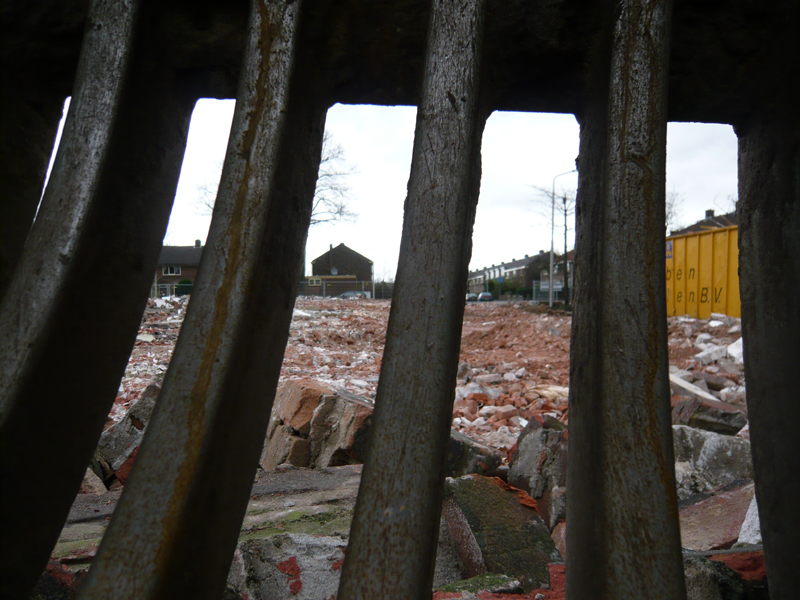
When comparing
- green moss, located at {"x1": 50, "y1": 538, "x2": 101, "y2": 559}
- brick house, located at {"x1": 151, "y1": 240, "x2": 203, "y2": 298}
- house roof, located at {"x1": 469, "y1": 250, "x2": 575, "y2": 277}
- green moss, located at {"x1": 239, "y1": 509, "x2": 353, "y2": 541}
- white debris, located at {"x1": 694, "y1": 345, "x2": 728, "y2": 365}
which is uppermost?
house roof, located at {"x1": 469, "y1": 250, "x2": 575, "y2": 277}

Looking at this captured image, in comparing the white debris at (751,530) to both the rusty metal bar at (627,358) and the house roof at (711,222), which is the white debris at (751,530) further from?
the house roof at (711,222)

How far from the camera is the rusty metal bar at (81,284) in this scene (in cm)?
112

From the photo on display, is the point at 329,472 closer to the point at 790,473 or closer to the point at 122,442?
the point at 122,442

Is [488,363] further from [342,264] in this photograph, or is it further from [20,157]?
[342,264]

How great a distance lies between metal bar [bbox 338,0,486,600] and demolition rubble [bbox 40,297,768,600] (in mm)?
110

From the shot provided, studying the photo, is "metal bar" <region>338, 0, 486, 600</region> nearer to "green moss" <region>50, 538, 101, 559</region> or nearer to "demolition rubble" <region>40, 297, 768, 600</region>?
"demolition rubble" <region>40, 297, 768, 600</region>

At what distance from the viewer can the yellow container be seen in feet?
39.7

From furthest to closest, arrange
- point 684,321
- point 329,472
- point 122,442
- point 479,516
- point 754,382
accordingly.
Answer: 1. point 684,321
2. point 122,442
3. point 329,472
4. point 479,516
5. point 754,382

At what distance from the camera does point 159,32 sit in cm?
133

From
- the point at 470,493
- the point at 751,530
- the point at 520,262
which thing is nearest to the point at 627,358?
the point at 470,493

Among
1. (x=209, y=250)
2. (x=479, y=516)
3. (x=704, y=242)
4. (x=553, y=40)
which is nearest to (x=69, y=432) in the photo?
(x=209, y=250)

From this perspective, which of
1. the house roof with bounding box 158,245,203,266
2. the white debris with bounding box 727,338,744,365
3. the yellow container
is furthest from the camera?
the house roof with bounding box 158,245,203,266

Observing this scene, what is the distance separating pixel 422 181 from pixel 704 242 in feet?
47.5

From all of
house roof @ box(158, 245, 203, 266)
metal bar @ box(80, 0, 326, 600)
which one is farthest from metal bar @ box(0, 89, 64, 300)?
house roof @ box(158, 245, 203, 266)
